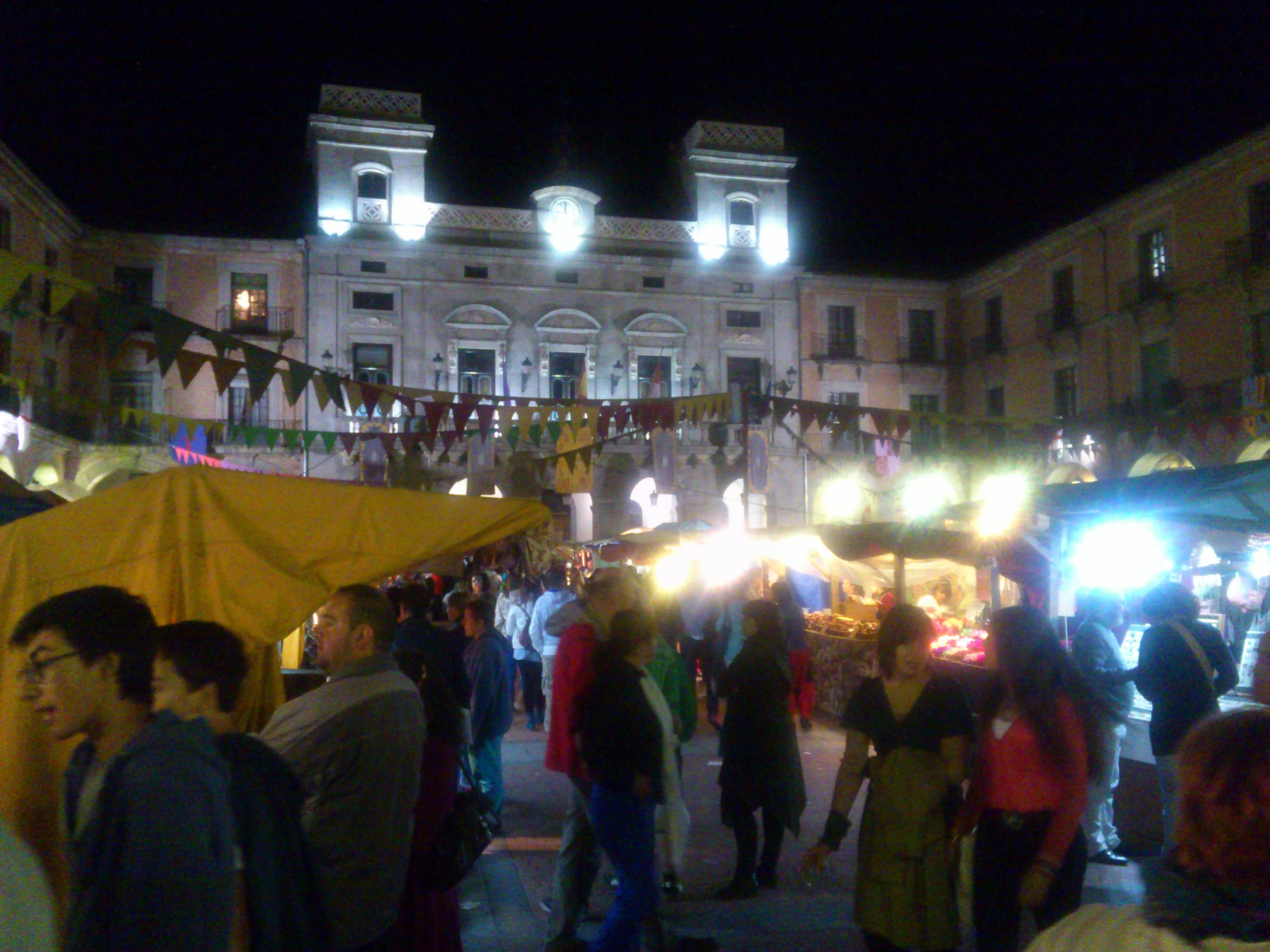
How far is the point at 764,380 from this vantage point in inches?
1209

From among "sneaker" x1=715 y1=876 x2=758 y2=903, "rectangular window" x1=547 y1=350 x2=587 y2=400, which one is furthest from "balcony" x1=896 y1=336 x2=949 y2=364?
"sneaker" x1=715 y1=876 x2=758 y2=903

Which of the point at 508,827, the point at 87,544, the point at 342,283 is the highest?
the point at 342,283

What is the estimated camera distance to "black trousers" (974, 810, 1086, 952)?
11.3 feet

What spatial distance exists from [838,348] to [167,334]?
2857cm

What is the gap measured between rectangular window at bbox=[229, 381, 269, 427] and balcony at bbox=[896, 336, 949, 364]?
65.5ft

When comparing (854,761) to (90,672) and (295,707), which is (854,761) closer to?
(295,707)

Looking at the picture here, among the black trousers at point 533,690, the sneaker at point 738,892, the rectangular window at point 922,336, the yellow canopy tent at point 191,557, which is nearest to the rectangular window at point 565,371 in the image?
the rectangular window at point 922,336

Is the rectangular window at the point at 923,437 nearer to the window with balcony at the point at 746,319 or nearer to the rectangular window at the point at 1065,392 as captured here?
the rectangular window at the point at 1065,392

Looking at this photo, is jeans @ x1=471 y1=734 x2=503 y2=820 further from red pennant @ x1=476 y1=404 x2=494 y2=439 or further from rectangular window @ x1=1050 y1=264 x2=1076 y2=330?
rectangular window @ x1=1050 y1=264 x2=1076 y2=330

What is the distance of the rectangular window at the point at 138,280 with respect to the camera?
27875mm

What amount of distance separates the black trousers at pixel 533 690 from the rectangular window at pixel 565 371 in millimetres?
20022

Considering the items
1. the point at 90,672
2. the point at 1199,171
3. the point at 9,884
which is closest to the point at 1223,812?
the point at 9,884

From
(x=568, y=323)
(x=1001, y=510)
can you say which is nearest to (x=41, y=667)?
(x=1001, y=510)

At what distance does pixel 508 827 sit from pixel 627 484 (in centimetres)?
2372
